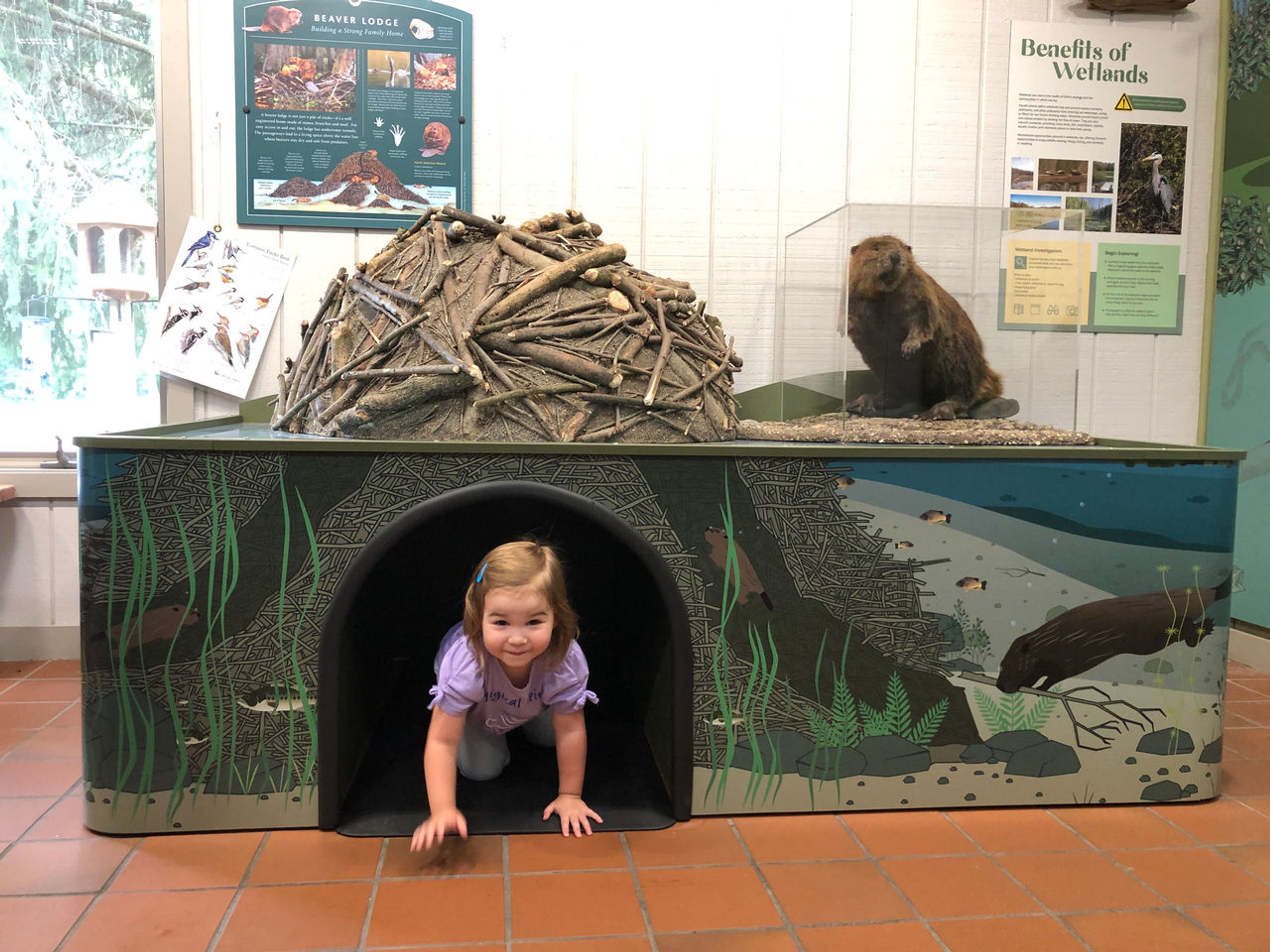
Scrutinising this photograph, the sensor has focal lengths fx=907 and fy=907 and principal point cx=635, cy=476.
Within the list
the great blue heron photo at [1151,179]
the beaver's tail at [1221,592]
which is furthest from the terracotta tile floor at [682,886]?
the great blue heron photo at [1151,179]

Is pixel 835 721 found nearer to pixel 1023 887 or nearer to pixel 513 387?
pixel 1023 887

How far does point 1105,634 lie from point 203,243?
3256mm

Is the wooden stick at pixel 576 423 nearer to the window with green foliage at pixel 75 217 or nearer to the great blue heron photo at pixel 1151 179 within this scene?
the window with green foliage at pixel 75 217

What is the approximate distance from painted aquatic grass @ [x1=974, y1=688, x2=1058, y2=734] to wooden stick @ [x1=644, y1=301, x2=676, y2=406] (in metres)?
1.10

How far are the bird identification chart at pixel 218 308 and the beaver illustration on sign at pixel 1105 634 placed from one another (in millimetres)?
2800

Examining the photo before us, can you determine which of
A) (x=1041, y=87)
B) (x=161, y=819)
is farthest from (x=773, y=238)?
(x=161, y=819)

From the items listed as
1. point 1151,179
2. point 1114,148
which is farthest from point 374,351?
point 1151,179

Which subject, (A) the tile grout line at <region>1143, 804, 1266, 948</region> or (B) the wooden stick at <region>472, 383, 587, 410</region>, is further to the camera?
(B) the wooden stick at <region>472, 383, 587, 410</region>

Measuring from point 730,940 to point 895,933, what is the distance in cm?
32

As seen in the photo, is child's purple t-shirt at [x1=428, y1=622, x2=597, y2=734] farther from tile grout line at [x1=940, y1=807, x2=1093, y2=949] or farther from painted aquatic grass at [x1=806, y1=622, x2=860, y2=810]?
tile grout line at [x1=940, y1=807, x2=1093, y2=949]

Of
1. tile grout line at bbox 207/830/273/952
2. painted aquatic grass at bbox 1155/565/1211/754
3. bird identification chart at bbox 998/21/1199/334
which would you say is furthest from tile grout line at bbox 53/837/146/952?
bird identification chart at bbox 998/21/1199/334

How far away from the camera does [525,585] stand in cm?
194

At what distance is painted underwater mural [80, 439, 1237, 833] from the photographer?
2084 millimetres

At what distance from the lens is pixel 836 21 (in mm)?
3506
